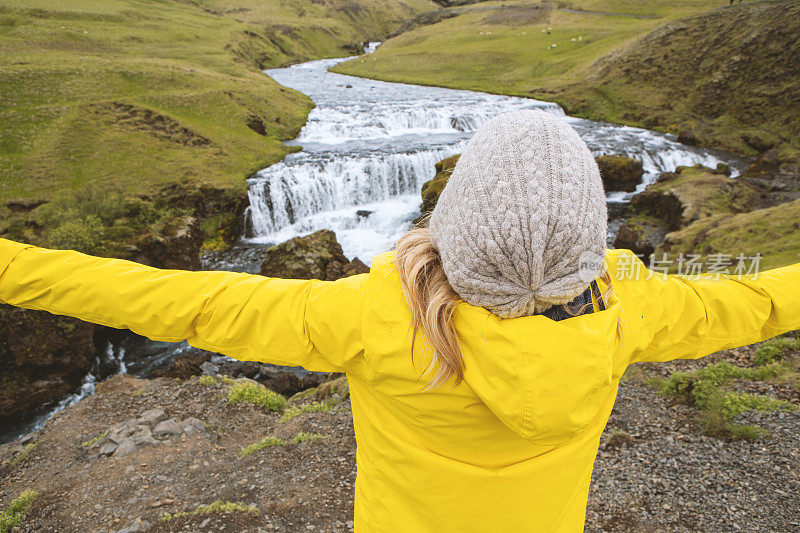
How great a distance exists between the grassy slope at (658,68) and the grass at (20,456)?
33.6 metres

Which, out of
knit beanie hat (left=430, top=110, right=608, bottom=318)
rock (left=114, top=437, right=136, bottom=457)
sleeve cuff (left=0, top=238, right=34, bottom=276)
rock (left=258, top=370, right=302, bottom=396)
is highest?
knit beanie hat (left=430, top=110, right=608, bottom=318)

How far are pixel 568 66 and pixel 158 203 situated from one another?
45208 millimetres

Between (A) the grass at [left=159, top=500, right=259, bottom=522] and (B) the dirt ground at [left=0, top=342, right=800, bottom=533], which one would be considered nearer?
(B) the dirt ground at [left=0, top=342, right=800, bottom=533]

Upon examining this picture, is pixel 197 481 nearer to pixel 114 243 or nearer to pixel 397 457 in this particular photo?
pixel 397 457

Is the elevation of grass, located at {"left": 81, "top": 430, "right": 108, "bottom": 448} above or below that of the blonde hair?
below

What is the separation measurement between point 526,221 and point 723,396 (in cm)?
671

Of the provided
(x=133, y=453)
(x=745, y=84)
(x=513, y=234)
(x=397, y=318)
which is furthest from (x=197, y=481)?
(x=745, y=84)

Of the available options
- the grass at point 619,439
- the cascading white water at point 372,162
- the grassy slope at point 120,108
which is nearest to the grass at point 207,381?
the cascading white water at point 372,162

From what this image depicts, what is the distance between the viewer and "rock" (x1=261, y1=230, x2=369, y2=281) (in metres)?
13.0

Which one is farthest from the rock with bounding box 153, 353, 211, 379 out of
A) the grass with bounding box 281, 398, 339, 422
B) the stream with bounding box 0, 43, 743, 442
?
the grass with bounding box 281, 398, 339, 422

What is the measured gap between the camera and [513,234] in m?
1.09

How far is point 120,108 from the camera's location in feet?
73.0

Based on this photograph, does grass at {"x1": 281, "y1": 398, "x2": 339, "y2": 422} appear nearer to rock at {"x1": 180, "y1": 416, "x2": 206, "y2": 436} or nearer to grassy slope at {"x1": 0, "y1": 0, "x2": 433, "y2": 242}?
rock at {"x1": 180, "y1": 416, "x2": 206, "y2": 436}

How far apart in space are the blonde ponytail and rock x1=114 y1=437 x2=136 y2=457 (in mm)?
6440
